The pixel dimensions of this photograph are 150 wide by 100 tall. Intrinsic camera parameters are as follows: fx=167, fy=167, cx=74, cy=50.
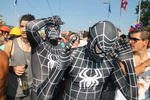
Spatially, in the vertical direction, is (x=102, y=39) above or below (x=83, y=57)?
above

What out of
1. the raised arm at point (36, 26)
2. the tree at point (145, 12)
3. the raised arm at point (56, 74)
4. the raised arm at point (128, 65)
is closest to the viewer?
the raised arm at point (56, 74)

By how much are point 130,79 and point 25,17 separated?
2.21 meters

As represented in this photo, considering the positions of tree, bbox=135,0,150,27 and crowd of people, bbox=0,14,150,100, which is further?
tree, bbox=135,0,150,27

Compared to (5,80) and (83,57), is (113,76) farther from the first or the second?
(5,80)

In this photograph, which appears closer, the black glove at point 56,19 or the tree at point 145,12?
the black glove at point 56,19

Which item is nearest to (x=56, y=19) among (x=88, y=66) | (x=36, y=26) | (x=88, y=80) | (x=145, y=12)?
(x=36, y=26)

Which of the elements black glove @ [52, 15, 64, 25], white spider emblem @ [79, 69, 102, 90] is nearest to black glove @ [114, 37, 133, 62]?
white spider emblem @ [79, 69, 102, 90]

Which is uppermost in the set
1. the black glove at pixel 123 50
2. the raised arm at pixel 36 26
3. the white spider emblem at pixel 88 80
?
the raised arm at pixel 36 26

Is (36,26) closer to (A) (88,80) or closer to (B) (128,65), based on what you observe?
(A) (88,80)

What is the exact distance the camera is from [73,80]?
1.87m

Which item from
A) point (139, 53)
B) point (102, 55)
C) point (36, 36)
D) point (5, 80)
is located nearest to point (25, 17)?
point (36, 36)

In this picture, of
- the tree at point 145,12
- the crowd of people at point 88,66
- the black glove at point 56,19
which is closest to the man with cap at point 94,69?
the crowd of people at point 88,66

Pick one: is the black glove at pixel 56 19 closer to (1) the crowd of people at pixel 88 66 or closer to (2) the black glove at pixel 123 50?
(1) the crowd of people at pixel 88 66

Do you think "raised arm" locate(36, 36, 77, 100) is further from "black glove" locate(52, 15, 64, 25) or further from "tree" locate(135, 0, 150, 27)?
"tree" locate(135, 0, 150, 27)
